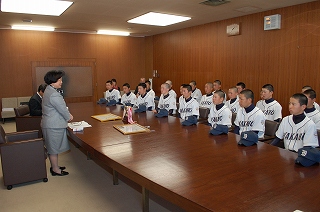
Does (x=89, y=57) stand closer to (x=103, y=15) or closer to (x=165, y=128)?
(x=103, y=15)

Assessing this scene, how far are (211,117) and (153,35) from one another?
20.9 ft

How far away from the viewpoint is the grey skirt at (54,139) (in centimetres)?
349

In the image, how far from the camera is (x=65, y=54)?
28.6 feet

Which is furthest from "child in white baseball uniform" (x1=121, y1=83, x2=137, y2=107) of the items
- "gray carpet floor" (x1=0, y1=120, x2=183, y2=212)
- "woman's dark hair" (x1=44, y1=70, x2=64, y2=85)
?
"woman's dark hair" (x1=44, y1=70, x2=64, y2=85)

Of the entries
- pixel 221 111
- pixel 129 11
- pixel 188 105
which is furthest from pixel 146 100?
pixel 221 111

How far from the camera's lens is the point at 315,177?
1845mm

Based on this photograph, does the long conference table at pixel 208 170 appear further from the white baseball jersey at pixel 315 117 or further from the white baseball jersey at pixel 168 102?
the white baseball jersey at pixel 168 102

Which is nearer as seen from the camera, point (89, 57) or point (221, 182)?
point (221, 182)

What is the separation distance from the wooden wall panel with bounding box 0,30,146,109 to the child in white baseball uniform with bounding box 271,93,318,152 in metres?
7.43

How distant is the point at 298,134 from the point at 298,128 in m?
0.06

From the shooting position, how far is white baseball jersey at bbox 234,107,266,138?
3.37 meters

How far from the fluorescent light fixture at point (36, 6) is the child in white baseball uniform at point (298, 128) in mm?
4200

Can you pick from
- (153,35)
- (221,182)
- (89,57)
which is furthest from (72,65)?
(221,182)

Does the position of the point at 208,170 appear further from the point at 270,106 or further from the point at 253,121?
the point at 270,106
